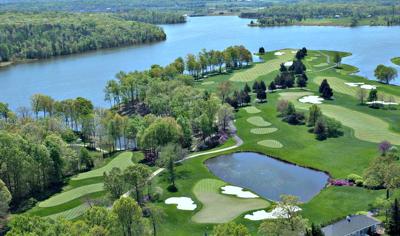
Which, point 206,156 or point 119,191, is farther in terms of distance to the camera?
point 206,156

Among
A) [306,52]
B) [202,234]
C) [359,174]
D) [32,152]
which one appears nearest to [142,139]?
[32,152]

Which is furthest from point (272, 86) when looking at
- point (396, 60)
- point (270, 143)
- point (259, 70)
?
point (396, 60)

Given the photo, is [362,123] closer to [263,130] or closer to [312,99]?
[263,130]

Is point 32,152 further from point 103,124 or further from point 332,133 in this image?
point 332,133

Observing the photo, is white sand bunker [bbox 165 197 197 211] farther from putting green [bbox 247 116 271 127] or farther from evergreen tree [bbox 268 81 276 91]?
evergreen tree [bbox 268 81 276 91]

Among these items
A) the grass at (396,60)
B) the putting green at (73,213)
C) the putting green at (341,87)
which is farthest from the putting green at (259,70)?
the putting green at (73,213)

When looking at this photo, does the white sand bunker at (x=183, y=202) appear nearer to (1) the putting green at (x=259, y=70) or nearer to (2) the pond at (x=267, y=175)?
(2) the pond at (x=267, y=175)
